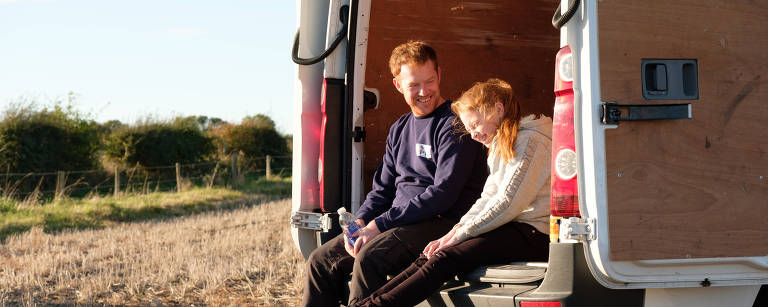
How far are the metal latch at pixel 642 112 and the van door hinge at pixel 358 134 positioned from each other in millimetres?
1808

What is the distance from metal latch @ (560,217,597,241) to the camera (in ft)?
9.32

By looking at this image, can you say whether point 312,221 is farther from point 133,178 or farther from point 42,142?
point 133,178

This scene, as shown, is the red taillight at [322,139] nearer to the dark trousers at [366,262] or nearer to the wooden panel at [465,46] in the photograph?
the dark trousers at [366,262]

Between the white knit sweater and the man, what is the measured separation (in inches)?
9.7

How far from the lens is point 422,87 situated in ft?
13.4

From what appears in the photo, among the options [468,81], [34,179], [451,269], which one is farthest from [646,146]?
[34,179]

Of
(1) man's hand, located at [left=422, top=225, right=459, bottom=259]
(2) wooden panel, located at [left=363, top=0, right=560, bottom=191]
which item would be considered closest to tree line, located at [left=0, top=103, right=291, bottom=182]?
(2) wooden panel, located at [left=363, top=0, right=560, bottom=191]

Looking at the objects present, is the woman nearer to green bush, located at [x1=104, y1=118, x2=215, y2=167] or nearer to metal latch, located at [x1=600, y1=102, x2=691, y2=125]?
metal latch, located at [x1=600, y1=102, x2=691, y2=125]

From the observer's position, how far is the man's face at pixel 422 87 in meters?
4.09

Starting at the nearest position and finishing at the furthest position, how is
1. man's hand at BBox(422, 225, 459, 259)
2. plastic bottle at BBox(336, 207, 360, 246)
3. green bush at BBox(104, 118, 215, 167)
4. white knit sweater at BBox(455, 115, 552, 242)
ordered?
white knit sweater at BBox(455, 115, 552, 242)
man's hand at BBox(422, 225, 459, 259)
plastic bottle at BBox(336, 207, 360, 246)
green bush at BBox(104, 118, 215, 167)

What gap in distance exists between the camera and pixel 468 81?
17.5 ft

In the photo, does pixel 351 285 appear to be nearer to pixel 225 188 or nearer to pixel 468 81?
pixel 468 81

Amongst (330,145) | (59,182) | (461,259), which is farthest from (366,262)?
(59,182)

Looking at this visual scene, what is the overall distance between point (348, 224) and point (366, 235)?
16cm
